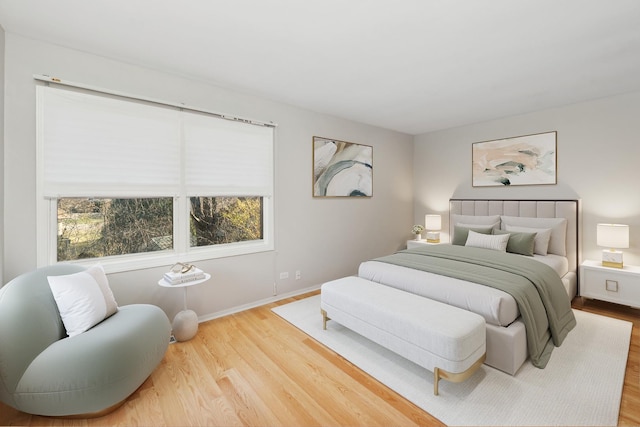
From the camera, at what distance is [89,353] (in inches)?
63.9

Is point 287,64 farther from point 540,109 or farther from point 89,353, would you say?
point 540,109

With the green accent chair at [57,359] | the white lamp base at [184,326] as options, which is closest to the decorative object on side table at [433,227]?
the white lamp base at [184,326]

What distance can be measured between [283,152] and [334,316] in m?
2.10

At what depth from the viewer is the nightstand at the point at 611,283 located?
3.04 meters

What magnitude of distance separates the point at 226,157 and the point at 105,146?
42.9 inches

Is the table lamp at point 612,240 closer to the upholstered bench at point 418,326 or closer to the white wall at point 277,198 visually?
the upholstered bench at point 418,326

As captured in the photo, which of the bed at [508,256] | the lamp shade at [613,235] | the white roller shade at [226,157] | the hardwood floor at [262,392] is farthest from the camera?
the lamp shade at [613,235]

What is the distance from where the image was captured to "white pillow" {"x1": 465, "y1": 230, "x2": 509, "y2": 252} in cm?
352

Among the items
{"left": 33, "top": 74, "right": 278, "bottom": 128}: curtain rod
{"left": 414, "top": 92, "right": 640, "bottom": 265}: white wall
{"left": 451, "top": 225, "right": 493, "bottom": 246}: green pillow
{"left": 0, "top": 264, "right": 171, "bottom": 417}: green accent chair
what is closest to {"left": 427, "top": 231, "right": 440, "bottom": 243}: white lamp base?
{"left": 451, "top": 225, "right": 493, "bottom": 246}: green pillow

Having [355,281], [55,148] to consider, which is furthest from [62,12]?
[355,281]

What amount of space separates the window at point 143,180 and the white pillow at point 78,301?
1.86 feet

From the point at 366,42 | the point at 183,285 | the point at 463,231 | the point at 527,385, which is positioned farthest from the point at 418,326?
the point at 463,231

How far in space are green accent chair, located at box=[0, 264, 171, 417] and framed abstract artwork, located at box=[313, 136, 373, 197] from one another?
272 cm

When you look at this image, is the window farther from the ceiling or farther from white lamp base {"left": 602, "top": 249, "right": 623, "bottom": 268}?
white lamp base {"left": 602, "top": 249, "right": 623, "bottom": 268}
